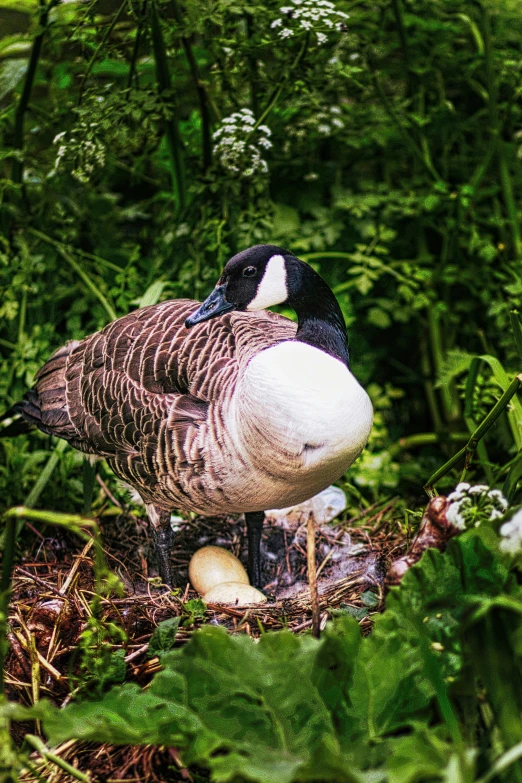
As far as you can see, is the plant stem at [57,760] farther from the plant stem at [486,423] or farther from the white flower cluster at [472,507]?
the plant stem at [486,423]

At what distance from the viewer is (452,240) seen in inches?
132

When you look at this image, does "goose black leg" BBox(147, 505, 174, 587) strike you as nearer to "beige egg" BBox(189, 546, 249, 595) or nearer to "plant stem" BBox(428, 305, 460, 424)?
"beige egg" BBox(189, 546, 249, 595)

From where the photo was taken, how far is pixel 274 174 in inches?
137

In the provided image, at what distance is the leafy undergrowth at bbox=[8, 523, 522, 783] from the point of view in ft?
4.08

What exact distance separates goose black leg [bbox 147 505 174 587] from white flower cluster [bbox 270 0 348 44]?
1.44 metres

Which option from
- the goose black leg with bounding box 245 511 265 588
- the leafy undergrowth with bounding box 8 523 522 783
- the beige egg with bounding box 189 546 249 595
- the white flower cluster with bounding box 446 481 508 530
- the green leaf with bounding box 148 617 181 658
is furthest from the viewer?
the goose black leg with bounding box 245 511 265 588

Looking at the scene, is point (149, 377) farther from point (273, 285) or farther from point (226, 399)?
point (273, 285)

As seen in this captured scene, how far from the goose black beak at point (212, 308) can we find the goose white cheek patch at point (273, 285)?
0.07m

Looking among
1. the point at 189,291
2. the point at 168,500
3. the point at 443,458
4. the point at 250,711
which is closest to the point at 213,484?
the point at 168,500

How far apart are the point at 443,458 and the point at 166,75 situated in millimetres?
1879

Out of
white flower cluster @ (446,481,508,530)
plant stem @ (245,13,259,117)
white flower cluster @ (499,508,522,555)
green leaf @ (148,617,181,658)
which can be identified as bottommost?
green leaf @ (148,617,181,658)

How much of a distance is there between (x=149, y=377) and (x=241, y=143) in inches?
33.5

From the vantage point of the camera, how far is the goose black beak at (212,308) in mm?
2137

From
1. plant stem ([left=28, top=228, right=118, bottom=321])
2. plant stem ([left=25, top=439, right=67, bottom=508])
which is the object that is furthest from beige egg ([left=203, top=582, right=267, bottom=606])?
plant stem ([left=28, top=228, right=118, bottom=321])
